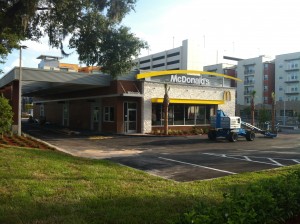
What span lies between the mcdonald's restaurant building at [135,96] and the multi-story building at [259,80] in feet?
200

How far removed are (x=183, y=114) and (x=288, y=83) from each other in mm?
66407

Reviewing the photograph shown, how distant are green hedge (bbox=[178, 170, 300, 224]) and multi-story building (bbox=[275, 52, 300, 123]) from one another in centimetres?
8576

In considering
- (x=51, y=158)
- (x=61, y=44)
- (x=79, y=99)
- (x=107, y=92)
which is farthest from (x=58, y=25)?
(x=79, y=99)

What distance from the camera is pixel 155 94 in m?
29.1

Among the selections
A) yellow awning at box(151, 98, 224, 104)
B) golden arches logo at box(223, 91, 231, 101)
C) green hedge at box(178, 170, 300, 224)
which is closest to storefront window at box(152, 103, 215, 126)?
yellow awning at box(151, 98, 224, 104)

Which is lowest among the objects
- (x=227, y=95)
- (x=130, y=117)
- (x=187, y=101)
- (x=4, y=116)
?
(x=130, y=117)

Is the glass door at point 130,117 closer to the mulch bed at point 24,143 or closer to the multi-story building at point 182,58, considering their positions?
the mulch bed at point 24,143

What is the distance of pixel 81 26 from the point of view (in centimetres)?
1235

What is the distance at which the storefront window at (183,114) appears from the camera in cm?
2972

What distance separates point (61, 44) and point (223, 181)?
8194mm

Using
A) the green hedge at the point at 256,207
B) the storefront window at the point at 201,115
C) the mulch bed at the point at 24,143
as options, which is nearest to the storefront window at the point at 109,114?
the storefront window at the point at 201,115

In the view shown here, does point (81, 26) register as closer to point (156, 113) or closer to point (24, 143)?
point (24, 143)

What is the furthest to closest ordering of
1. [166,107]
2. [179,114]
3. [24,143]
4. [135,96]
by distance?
[179,114]
[135,96]
[166,107]
[24,143]

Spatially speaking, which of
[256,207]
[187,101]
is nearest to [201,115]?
[187,101]
